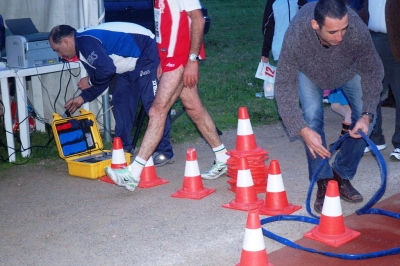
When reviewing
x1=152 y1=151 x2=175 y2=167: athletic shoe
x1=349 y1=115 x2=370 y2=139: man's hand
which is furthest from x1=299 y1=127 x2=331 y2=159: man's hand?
x1=152 y1=151 x2=175 y2=167: athletic shoe

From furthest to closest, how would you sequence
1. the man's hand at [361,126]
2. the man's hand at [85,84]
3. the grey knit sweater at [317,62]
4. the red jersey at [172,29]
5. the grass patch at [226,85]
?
the grass patch at [226,85] → the man's hand at [85,84] → the red jersey at [172,29] → the man's hand at [361,126] → the grey knit sweater at [317,62]

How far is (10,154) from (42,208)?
5.87 ft

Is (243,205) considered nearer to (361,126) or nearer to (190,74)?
(361,126)

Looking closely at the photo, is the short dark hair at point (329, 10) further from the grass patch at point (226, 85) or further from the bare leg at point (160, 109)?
the grass patch at point (226, 85)

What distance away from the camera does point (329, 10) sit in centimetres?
467

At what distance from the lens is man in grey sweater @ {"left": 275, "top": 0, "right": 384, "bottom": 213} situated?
4863 millimetres

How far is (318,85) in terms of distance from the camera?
212 inches

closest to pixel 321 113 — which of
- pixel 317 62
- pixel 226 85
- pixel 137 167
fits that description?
pixel 317 62

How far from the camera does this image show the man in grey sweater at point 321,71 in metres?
4.86

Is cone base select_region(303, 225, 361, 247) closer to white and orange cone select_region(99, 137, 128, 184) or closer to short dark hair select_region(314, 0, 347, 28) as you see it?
short dark hair select_region(314, 0, 347, 28)

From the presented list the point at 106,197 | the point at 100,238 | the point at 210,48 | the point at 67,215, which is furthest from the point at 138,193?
the point at 210,48

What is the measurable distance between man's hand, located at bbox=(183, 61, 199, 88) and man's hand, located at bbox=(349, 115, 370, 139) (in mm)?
1608

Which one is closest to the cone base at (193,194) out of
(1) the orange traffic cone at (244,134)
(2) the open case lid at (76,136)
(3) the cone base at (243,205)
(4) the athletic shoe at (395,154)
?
(3) the cone base at (243,205)

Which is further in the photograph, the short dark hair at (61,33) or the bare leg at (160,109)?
the short dark hair at (61,33)
